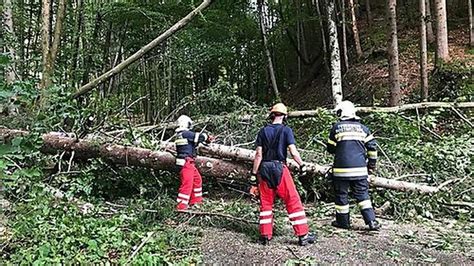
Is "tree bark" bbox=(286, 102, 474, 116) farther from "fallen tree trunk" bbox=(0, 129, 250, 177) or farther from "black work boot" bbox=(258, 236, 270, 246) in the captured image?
"black work boot" bbox=(258, 236, 270, 246)

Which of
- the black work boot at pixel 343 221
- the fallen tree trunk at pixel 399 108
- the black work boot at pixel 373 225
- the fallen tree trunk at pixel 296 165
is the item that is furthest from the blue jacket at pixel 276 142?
the fallen tree trunk at pixel 399 108

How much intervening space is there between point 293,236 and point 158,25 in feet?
35.2

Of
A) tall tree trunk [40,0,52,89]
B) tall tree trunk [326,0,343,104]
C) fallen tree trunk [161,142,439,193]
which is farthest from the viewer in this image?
tall tree trunk [326,0,343,104]

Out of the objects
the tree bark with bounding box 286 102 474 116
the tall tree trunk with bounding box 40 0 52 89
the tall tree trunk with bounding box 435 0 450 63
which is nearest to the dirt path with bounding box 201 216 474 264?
the tree bark with bounding box 286 102 474 116

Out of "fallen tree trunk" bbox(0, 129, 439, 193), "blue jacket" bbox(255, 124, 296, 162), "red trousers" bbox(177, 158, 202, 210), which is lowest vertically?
"red trousers" bbox(177, 158, 202, 210)

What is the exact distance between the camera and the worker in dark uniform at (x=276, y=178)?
473cm

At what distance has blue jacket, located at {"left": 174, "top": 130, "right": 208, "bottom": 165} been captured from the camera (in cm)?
631

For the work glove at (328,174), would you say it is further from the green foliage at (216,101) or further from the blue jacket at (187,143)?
the green foliage at (216,101)

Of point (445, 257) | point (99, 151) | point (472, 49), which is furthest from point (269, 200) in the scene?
point (472, 49)

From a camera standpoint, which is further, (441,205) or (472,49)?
(472,49)

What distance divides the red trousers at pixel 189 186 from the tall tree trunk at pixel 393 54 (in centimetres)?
509

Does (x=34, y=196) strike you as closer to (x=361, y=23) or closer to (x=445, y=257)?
(x=445, y=257)

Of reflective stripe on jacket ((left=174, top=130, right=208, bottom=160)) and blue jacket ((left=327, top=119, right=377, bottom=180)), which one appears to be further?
reflective stripe on jacket ((left=174, top=130, right=208, bottom=160))

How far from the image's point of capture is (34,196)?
4.93 m
